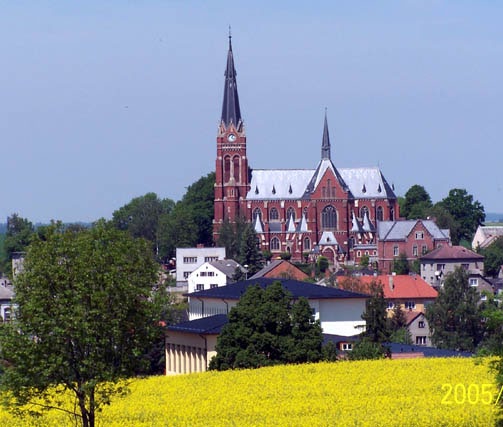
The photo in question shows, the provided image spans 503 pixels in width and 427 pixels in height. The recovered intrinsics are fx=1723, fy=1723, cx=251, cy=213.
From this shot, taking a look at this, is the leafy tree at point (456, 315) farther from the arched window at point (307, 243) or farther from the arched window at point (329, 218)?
the arched window at point (329, 218)

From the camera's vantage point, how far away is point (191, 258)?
156 metres

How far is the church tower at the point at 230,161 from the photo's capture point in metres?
169

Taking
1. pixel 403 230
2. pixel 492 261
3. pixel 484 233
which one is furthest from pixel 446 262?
pixel 484 233

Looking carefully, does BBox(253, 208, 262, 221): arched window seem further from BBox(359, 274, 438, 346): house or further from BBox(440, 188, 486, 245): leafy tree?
BBox(359, 274, 438, 346): house

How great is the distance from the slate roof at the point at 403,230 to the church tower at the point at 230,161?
17123 millimetres

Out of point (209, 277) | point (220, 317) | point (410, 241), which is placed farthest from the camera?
point (410, 241)

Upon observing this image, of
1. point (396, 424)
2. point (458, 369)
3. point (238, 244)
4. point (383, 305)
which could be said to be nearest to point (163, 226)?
point (238, 244)

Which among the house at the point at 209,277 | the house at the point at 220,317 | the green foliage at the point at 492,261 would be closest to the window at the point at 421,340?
the house at the point at 220,317

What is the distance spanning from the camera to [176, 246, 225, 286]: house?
154000 millimetres

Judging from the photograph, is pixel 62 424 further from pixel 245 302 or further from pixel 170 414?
pixel 245 302

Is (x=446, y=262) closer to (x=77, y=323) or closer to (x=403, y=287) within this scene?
(x=403, y=287)

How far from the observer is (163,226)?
17012 centimetres

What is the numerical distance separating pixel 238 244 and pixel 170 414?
123 meters

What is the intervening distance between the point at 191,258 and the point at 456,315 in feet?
209
